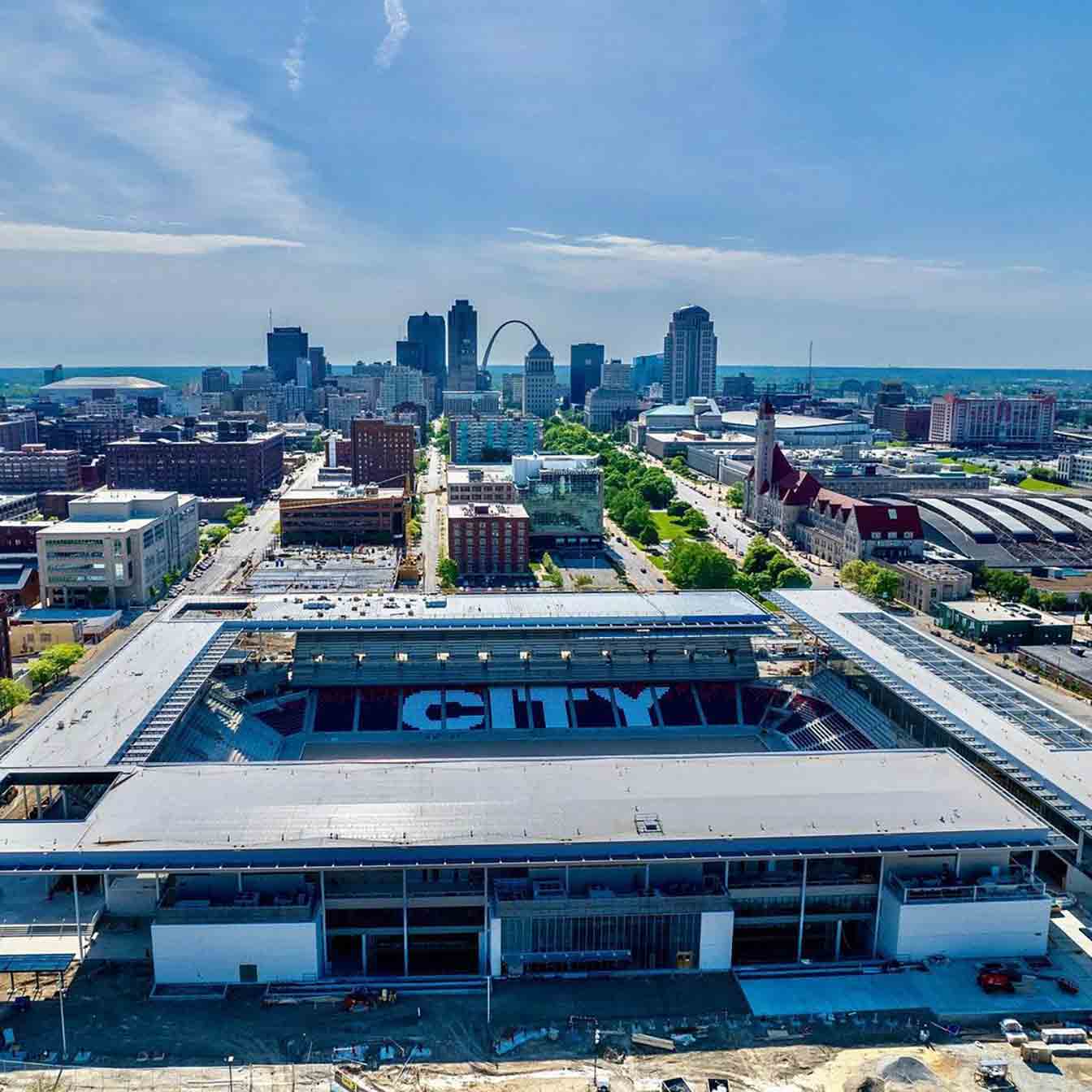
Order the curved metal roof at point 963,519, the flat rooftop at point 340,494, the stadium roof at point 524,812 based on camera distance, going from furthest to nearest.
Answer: the flat rooftop at point 340,494 < the curved metal roof at point 963,519 < the stadium roof at point 524,812

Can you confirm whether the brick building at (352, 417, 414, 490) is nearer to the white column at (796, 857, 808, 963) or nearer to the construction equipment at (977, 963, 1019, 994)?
the white column at (796, 857, 808, 963)

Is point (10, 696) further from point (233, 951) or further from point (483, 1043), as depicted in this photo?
point (483, 1043)

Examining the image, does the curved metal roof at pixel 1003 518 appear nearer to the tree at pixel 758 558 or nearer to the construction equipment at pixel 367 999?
the tree at pixel 758 558

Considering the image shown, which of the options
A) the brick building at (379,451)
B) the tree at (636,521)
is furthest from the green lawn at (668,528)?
the brick building at (379,451)

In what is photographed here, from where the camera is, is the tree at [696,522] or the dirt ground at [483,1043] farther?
the tree at [696,522]

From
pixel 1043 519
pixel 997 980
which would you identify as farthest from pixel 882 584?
pixel 997 980

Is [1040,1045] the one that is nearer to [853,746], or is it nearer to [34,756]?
[853,746]

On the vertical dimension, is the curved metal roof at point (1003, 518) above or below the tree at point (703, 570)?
above
